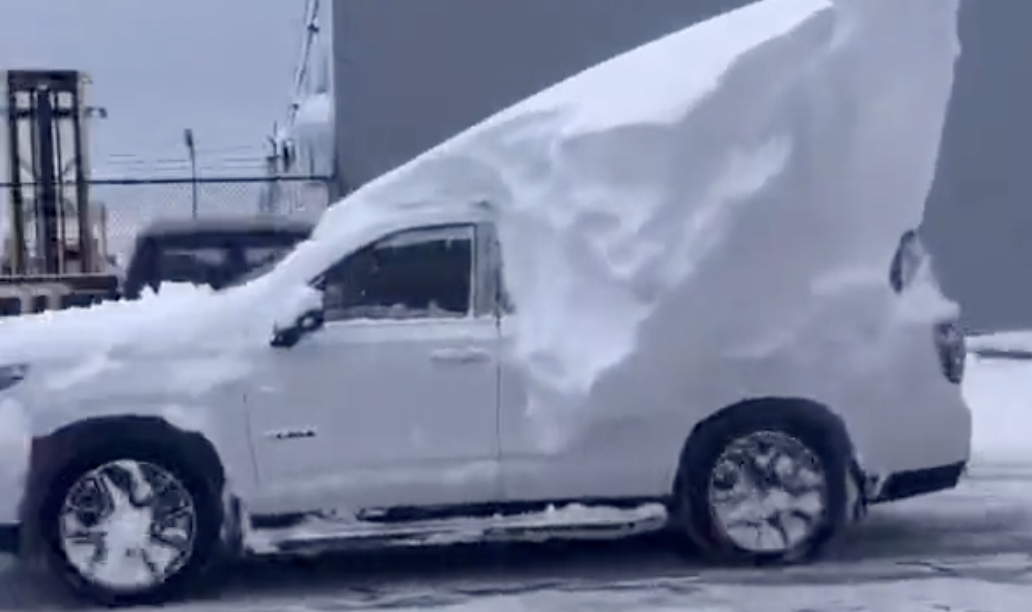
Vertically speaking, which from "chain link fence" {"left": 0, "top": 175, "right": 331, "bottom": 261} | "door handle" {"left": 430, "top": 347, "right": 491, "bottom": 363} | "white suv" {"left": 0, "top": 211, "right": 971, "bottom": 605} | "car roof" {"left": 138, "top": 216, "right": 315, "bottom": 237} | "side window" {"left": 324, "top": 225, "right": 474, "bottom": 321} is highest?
"chain link fence" {"left": 0, "top": 175, "right": 331, "bottom": 261}

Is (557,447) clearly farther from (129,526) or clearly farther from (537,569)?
(129,526)

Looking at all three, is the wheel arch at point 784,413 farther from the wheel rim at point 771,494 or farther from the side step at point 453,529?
the side step at point 453,529

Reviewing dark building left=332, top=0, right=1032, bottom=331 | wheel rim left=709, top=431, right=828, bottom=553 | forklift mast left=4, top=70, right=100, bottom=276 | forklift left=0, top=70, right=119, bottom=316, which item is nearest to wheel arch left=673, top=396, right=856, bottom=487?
wheel rim left=709, top=431, right=828, bottom=553

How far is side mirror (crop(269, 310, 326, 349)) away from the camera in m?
8.06

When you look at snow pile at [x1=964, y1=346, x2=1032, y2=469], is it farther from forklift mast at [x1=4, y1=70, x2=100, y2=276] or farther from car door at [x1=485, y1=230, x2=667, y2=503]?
forklift mast at [x1=4, y1=70, x2=100, y2=276]

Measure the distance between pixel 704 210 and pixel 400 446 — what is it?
5.51ft

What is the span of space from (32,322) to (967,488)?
17.2 ft

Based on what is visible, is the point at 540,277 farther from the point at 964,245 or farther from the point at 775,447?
the point at 964,245

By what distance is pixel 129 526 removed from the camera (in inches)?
314

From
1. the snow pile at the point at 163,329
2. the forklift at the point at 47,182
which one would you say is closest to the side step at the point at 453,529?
the snow pile at the point at 163,329

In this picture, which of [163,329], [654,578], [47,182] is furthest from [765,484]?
[47,182]

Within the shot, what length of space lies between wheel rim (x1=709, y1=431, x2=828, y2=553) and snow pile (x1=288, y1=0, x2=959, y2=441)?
10.8 inches

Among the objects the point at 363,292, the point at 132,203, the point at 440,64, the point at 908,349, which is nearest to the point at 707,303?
the point at 908,349

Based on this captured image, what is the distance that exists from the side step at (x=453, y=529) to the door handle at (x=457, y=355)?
0.69 metres
